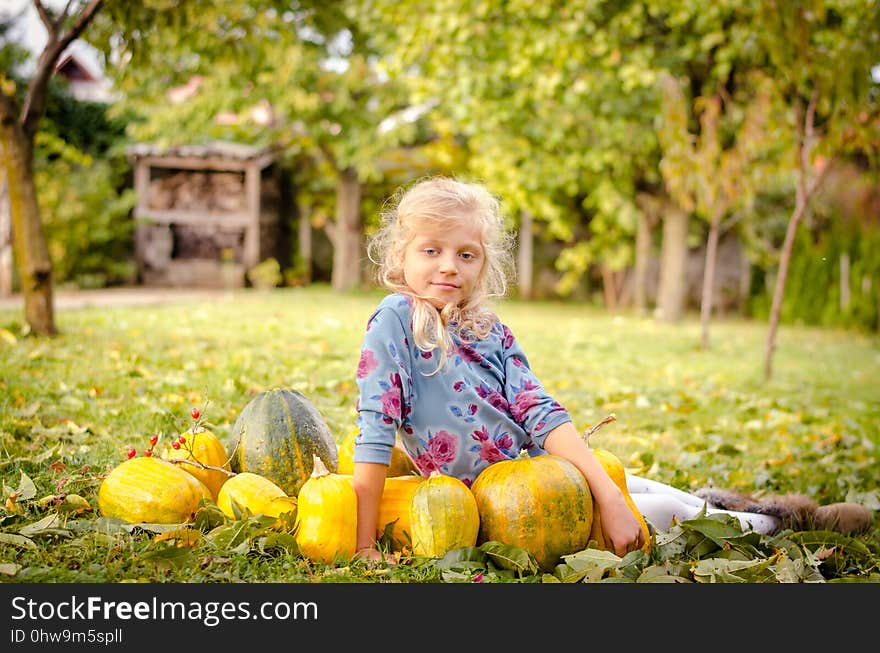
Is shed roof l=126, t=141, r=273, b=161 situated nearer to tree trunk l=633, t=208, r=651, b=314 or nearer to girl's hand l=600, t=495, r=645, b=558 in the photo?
tree trunk l=633, t=208, r=651, b=314

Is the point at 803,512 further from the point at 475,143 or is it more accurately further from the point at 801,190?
the point at 475,143

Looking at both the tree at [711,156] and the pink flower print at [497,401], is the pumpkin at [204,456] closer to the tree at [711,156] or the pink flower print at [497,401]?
the pink flower print at [497,401]

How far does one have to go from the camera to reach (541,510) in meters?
2.25

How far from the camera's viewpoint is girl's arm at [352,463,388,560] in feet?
7.60

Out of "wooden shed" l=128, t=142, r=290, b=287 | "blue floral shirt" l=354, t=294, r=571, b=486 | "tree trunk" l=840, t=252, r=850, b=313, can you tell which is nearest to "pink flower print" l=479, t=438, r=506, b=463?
"blue floral shirt" l=354, t=294, r=571, b=486

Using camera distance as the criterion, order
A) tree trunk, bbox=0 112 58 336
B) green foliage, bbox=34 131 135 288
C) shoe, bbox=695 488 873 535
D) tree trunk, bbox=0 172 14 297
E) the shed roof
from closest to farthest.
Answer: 1. shoe, bbox=695 488 873 535
2. tree trunk, bbox=0 112 58 336
3. tree trunk, bbox=0 172 14 297
4. green foliage, bbox=34 131 135 288
5. the shed roof

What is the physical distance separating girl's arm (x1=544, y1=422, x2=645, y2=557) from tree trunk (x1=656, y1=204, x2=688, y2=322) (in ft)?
35.0

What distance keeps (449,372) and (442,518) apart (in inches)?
18.6

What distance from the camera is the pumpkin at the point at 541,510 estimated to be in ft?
7.40

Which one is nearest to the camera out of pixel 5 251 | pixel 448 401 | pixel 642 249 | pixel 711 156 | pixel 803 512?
pixel 448 401

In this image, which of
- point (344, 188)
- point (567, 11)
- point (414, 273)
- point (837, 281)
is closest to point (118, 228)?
point (344, 188)

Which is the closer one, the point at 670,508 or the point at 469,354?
the point at 469,354

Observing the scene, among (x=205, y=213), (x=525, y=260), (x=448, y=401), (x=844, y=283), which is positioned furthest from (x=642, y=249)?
(x=448, y=401)

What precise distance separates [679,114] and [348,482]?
6.70 m
